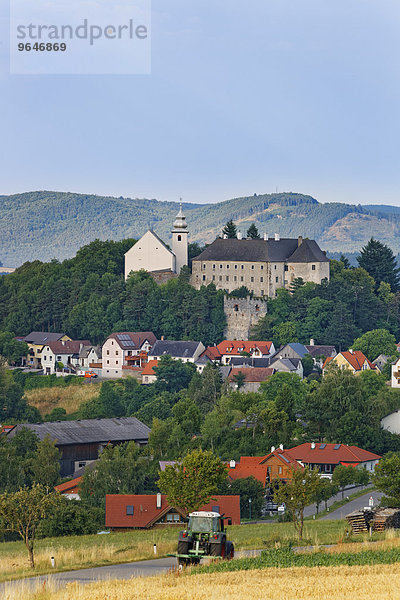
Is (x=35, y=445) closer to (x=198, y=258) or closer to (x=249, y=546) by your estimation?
(x=198, y=258)

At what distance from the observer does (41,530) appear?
Result: 41406mm

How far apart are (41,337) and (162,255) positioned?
12.0 m

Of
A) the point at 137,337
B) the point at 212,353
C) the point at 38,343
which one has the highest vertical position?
the point at 137,337

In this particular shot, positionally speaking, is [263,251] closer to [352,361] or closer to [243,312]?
[243,312]

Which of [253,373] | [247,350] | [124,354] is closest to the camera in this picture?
[253,373]

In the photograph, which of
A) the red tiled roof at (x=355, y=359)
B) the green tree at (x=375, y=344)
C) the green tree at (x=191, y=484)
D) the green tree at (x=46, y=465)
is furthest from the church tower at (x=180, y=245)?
the green tree at (x=191, y=484)

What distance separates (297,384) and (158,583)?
59.3m

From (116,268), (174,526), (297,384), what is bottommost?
(174,526)

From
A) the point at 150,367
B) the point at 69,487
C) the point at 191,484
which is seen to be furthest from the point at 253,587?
the point at 150,367

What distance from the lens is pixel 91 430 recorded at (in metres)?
76.6

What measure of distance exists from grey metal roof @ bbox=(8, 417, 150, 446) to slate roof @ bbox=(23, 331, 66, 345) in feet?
60.9

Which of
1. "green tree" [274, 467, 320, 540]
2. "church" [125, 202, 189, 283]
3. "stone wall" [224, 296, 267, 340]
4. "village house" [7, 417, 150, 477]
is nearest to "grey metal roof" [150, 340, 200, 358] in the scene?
"stone wall" [224, 296, 267, 340]

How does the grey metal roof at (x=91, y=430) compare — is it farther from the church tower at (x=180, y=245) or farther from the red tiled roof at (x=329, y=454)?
the church tower at (x=180, y=245)

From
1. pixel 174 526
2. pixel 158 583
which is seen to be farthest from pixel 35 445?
pixel 158 583
